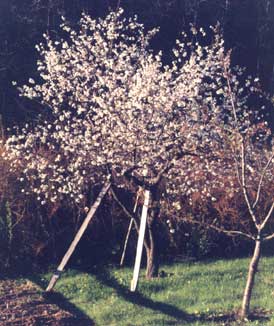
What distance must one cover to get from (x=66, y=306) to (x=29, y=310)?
0.42m

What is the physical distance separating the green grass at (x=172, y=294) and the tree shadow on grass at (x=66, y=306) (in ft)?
0.19

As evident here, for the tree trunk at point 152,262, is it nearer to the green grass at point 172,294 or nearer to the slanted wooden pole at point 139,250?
the green grass at point 172,294

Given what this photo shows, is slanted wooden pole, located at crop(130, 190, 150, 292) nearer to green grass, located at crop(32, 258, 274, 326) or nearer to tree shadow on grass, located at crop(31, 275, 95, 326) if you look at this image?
green grass, located at crop(32, 258, 274, 326)

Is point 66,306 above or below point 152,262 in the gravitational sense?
below

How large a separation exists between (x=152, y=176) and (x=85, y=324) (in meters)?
2.37

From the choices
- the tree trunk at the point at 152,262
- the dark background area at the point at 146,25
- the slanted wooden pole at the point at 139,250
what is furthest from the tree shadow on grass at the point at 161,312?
the dark background area at the point at 146,25

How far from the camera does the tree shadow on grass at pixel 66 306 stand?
6826 mm

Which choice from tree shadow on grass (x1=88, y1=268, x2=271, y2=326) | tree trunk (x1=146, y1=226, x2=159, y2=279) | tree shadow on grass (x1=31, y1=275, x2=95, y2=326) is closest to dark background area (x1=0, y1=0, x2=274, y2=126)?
tree shadow on grass (x1=31, y1=275, x2=95, y2=326)

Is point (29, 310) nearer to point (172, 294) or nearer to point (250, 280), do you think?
point (172, 294)

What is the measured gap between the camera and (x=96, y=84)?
8.48m

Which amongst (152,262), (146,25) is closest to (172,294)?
(152,262)

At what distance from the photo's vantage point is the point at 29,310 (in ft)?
23.7

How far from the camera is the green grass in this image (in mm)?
6816

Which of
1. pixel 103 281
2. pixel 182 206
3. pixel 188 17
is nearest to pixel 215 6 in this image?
pixel 188 17
